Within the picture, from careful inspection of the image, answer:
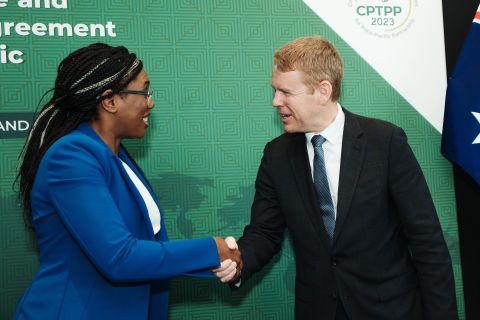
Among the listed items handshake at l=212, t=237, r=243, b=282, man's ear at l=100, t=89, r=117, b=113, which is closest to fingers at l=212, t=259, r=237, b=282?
handshake at l=212, t=237, r=243, b=282

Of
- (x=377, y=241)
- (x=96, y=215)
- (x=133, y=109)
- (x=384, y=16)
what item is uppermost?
(x=384, y=16)

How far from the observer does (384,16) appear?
10.7 ft

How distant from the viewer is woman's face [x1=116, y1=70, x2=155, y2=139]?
6.17 feet

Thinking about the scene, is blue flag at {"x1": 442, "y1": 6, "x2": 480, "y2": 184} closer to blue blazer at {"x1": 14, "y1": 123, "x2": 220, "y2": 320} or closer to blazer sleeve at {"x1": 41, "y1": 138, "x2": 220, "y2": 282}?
blue blazer at {"x1": 14, "y1": 123, "x2": 220, "y2": 320}

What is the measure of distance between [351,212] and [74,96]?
3.72 ft

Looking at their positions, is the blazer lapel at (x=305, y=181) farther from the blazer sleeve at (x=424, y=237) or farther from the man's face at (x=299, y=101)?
the blazer sleeve at (x=424, y=237)

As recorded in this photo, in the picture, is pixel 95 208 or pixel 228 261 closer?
pixel 95 208

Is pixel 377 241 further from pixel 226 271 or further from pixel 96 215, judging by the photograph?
pixel 96 215

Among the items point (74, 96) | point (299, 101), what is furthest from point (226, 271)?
point (74, 96)

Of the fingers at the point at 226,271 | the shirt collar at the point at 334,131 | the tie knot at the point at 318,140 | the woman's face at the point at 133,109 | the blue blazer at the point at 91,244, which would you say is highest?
the woman's face at the point at 133,109

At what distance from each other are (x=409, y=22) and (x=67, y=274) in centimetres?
267

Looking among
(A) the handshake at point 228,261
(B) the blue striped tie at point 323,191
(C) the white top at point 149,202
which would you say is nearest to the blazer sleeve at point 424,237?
(B) the blue striped tie at point 323,191

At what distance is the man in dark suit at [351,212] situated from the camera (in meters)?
2.00

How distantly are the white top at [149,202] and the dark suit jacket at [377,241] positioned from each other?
1.96ft
